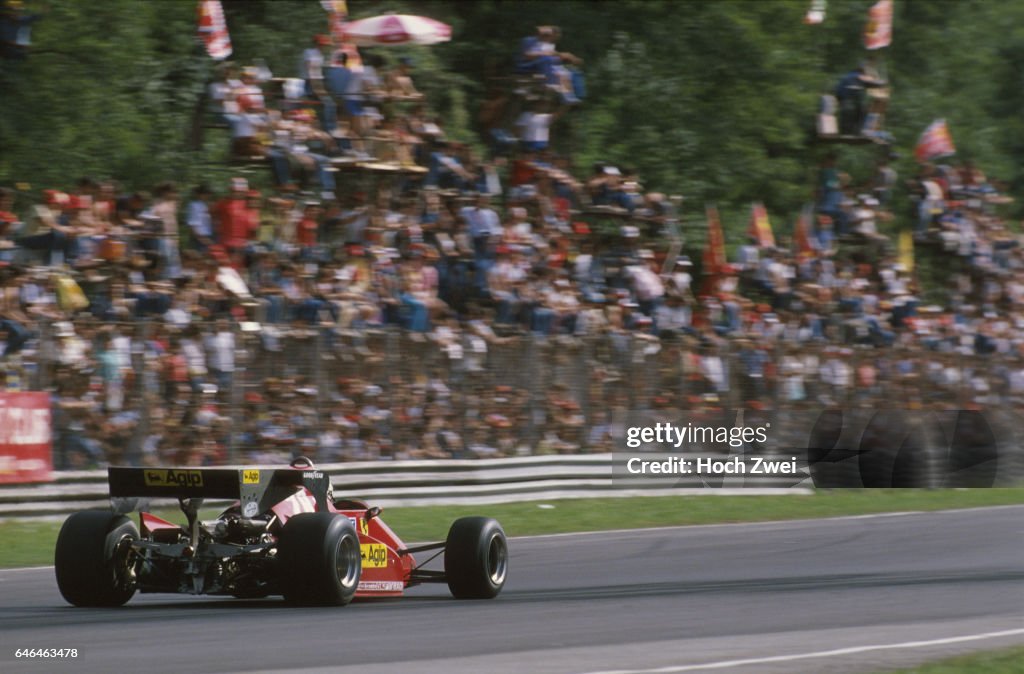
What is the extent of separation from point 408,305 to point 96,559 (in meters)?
9.70

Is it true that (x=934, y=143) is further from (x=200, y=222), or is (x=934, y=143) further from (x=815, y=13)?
(x=200, y=222)

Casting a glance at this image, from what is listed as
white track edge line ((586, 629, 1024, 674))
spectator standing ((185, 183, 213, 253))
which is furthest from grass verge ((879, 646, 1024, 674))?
spectator standing ((185, 183, 213, 253))

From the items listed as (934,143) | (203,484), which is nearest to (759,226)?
(934,143)

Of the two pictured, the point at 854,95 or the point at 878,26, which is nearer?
the point at 878,26

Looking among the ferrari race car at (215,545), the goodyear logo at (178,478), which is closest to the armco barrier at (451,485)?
the ferrari race car at (215,545)

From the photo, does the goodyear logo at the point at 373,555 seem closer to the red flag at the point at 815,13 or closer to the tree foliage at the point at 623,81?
the tree foliage at the point at 623,81

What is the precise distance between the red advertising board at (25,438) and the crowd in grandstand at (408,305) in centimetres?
16

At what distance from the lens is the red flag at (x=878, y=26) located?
30.0 m

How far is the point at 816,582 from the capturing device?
1158 cm

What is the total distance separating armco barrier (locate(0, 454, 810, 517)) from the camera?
1459 centimetres

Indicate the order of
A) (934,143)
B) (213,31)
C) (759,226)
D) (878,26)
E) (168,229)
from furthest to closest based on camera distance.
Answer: (934,143) < (878,26) < (759,226) < (213,31) < (168,229)

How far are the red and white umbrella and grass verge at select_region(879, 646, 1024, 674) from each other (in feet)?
52.7

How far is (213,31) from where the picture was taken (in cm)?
2166

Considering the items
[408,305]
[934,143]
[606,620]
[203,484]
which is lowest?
[606,620]
